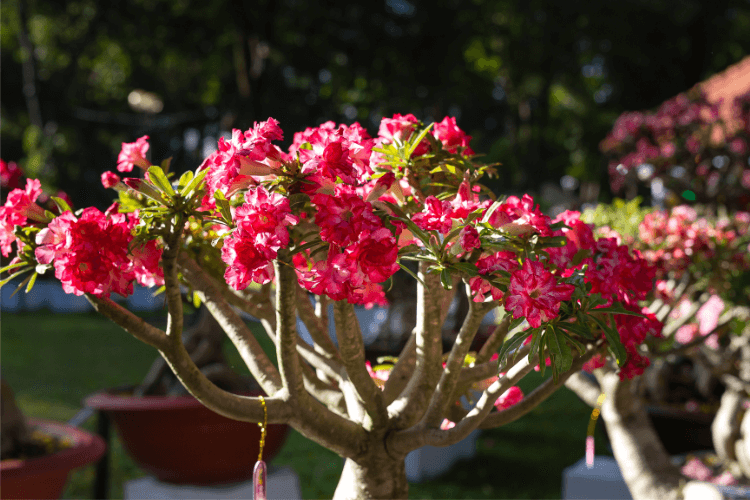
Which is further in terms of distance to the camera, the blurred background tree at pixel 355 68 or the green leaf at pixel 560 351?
the blurred background tree at pixel 355 68

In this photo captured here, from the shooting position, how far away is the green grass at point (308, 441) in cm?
451

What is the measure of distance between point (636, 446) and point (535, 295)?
1.99 metres

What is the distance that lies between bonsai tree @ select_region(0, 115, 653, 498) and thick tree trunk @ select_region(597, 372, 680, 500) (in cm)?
129

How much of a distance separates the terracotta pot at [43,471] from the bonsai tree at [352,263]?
2059 millimetres

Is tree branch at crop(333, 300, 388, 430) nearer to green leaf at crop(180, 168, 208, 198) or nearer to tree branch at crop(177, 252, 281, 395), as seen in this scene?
tree branch at crop(177, 252, 281, 395)

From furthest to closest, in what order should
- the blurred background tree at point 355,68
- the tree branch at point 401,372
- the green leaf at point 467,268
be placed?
1. the blurred background tree at point 355,68
2. the tree branch at point 401,372
3. the green leaf at point 467,268

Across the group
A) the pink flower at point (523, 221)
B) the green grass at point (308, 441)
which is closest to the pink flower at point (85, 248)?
the pink flower at point (523, 221)

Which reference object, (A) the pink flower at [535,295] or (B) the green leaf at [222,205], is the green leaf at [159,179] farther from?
(A) the pink flower at [535,295]

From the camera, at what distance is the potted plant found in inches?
117

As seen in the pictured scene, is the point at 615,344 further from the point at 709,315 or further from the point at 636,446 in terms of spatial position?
the point at 709,315

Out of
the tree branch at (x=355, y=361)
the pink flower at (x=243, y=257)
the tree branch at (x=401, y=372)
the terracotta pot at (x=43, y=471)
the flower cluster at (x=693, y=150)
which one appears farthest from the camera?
the flower cluster at (x=693, y=150)

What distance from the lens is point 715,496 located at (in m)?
2.25

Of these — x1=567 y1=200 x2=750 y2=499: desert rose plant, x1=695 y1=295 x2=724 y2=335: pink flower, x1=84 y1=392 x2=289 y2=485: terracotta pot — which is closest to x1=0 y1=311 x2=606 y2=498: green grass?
x1=84 y1=392 x2=289 y2=485: terracotta pot

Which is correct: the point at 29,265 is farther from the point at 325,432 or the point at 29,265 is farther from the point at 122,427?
the point at 122,427
